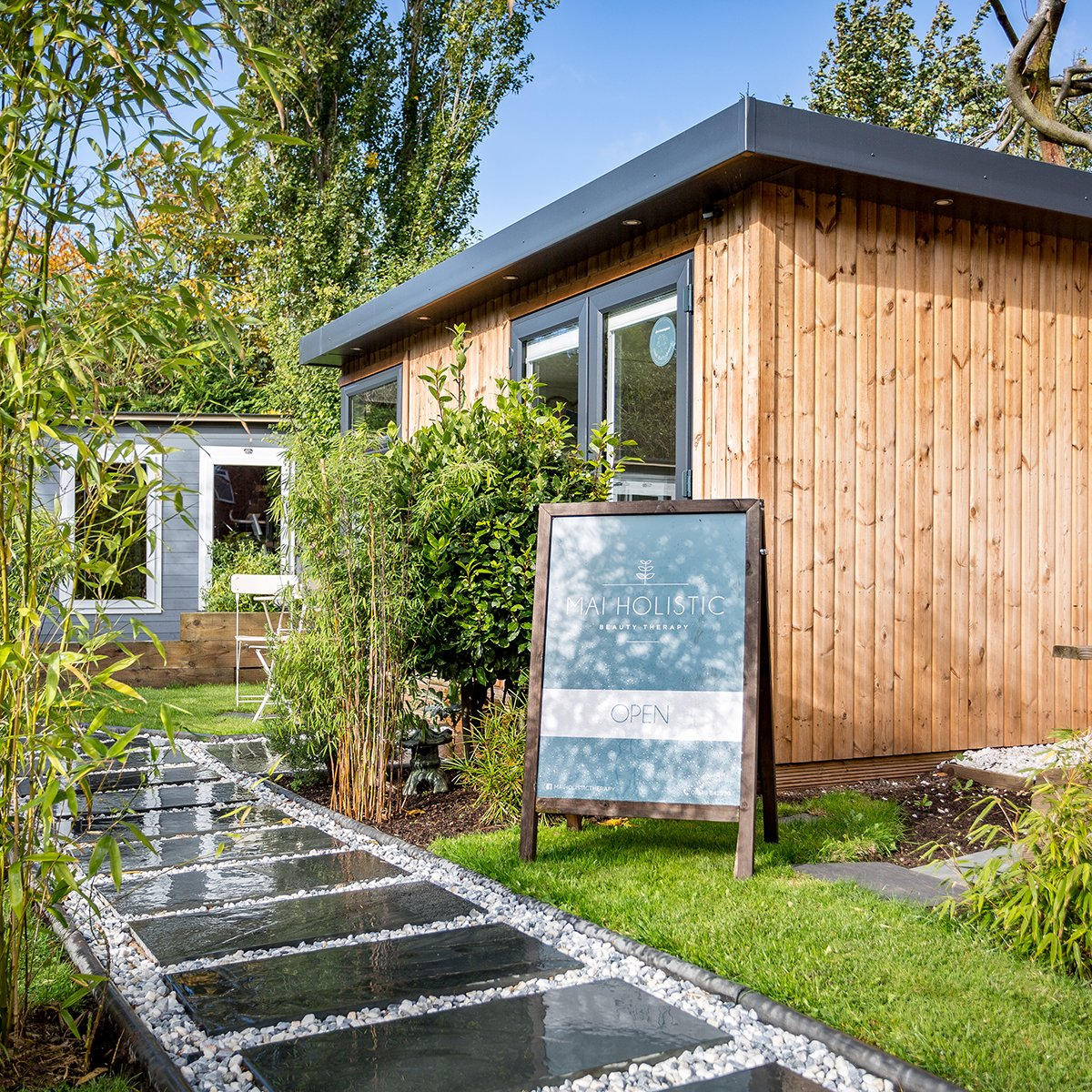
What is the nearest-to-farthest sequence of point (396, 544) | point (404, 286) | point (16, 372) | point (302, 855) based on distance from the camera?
point (16, 372), point (302, 855), point (396, 544), point (404, 286)

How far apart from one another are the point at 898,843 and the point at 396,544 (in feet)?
7.73

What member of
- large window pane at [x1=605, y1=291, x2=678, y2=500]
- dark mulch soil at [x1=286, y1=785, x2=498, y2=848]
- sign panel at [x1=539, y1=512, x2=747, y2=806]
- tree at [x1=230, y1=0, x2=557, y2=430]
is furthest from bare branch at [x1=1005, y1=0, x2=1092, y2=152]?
dark mulch soil at [x1=286, y1=785, x2=498, y2=848]

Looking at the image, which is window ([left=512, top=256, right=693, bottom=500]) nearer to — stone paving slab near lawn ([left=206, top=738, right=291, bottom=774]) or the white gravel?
the white gravel

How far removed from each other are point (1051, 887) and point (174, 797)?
3803 millimetres

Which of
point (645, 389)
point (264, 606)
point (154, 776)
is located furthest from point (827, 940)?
point (264, 606)

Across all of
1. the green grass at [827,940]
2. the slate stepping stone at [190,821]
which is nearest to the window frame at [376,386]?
the slate stepping stone at [190,821]

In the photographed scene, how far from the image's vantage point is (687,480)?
212 inches

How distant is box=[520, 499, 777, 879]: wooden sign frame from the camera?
3.66 meters

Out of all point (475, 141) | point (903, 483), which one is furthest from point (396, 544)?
point (475, 141)

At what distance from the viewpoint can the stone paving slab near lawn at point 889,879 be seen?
3328 mm

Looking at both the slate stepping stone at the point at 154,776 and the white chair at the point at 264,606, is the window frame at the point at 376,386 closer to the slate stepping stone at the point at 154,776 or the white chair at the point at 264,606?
the white chair at the point at 264,606

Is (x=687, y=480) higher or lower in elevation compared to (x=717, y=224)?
lower

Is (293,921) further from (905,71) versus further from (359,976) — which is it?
(905,71)

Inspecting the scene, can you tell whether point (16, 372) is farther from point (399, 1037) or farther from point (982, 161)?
point (982, 161)
